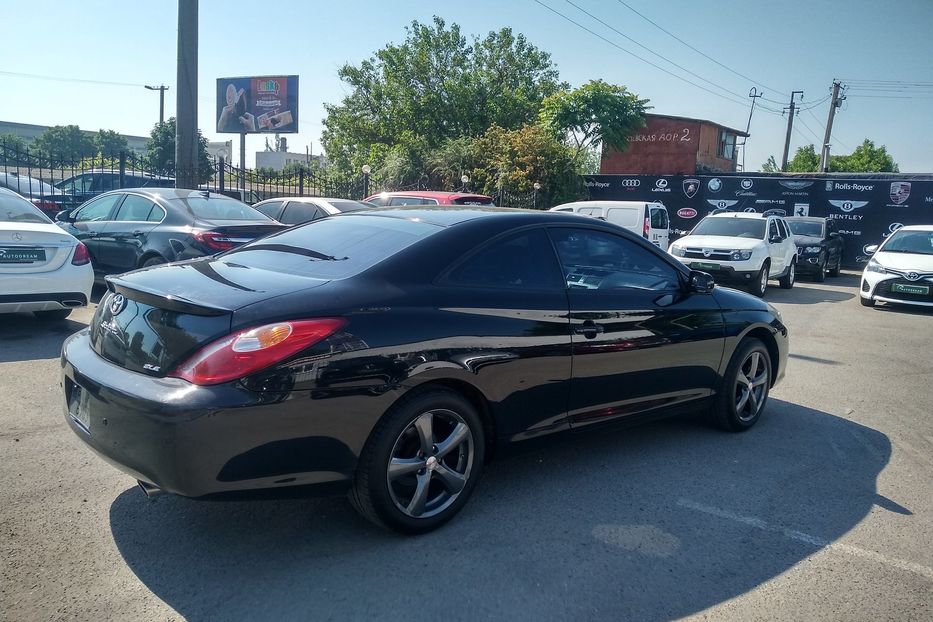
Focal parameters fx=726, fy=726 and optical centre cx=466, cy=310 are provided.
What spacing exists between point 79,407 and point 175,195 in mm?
6639

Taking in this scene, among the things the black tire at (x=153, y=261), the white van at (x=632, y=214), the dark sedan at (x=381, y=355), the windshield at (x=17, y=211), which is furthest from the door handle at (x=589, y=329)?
the white van at (x=632, y=214)

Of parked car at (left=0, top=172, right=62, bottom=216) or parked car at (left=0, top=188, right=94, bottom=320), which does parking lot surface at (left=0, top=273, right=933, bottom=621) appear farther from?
parked car at (left=0, top=172, right=62, bottom=216)

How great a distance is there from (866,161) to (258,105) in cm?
Answer: 5628

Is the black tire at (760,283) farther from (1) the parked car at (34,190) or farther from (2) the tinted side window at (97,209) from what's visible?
(1) the parked car at (34,190)

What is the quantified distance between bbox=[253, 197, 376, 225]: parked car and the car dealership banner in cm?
1493

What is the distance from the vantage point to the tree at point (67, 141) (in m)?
81.9

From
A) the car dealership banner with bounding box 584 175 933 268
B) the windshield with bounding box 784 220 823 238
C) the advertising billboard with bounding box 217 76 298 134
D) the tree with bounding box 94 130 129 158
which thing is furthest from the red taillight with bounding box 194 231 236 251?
the tree with bounding box 94 130 129 158

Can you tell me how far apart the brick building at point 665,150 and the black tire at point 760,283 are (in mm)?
24510

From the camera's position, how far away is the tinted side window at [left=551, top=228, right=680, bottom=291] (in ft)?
13.9

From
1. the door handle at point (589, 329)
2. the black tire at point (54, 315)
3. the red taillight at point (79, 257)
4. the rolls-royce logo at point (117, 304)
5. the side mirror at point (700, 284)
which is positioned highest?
the side mirror at point (700, 284)

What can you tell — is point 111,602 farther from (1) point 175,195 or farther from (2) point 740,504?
(1) point 175,195

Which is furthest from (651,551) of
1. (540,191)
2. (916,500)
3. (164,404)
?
(540,191)

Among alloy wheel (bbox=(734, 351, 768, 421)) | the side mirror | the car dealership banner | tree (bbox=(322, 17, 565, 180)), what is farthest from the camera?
tree (bbox=(322, 17, 565, 180))

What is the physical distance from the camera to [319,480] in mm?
3088
